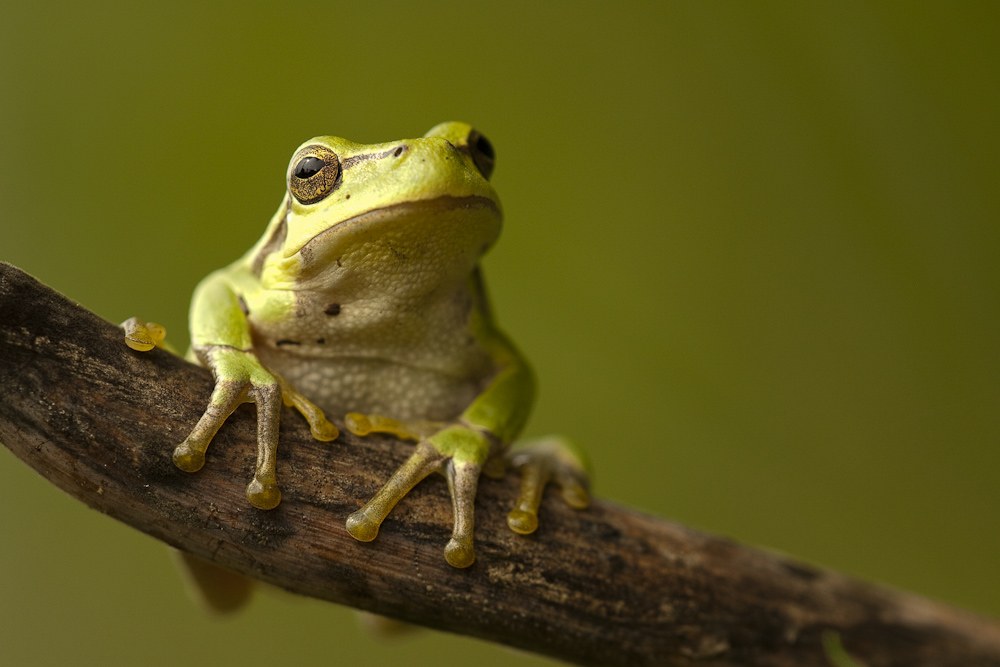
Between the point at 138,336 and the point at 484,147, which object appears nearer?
the point at 138,336

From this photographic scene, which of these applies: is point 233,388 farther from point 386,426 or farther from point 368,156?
point 368,156

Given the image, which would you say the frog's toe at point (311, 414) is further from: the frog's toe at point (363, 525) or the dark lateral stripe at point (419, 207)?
the dark lateral stripe at point (419, 207)

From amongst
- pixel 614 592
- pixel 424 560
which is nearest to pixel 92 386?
pixel 424 560

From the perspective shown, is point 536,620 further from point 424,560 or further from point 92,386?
point 92,386

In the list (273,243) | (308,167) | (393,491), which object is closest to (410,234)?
(308,167)

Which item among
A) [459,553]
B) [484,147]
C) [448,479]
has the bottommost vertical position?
[459,553]

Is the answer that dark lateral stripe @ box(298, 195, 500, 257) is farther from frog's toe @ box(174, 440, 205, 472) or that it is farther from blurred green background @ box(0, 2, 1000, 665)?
blurred green background @ box(0, 2, 1000, 665)

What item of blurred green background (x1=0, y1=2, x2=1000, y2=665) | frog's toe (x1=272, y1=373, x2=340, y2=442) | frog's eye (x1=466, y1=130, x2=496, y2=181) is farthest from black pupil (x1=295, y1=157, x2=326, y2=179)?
blurred green background (x1=0, y1=2, x2=1000, y2=665)
